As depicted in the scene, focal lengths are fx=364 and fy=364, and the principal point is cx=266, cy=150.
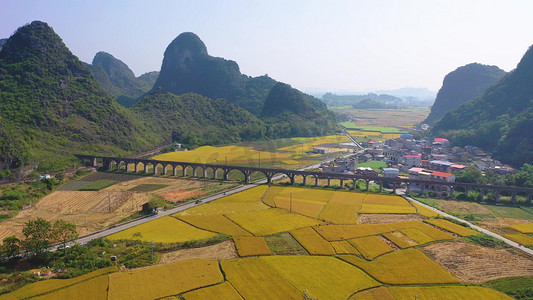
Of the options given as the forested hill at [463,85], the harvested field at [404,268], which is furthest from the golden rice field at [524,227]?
the forested hill at [463,85]

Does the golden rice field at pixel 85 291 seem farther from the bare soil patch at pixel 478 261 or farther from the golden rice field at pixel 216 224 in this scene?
the bare soil patch at pixel 478 261

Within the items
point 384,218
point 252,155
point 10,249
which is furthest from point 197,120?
point 10,249

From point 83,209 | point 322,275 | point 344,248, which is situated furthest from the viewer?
point 83,209

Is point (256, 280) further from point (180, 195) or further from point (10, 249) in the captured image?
point (180, 195)

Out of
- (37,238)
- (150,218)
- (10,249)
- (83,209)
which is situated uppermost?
(37,238)

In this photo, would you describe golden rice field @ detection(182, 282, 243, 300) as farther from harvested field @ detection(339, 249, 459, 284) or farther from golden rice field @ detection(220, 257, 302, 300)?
harvested field @ detection(339, 249, 459, 284)
